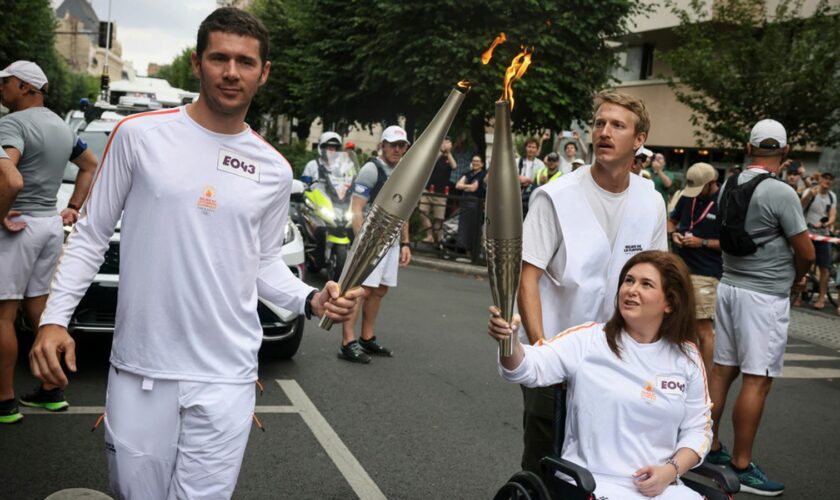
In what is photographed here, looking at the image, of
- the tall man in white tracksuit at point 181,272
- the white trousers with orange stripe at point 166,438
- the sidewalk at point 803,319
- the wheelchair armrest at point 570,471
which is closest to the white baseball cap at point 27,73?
the tall man in white tracksuit at point 181,272

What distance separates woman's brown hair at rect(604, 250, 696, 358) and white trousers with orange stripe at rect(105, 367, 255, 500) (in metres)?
1.59

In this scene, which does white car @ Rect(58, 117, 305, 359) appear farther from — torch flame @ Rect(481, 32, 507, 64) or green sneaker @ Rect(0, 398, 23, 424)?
torch flame @ Rect(481, 32, 507, 64)

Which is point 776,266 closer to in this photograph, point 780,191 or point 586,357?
point 780,191

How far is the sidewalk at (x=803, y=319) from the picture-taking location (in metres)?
11.5

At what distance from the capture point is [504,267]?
264cm

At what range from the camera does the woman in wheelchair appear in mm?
3250

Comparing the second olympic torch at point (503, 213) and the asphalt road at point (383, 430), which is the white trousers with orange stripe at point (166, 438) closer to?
the second olympic torch at point (503, 213)

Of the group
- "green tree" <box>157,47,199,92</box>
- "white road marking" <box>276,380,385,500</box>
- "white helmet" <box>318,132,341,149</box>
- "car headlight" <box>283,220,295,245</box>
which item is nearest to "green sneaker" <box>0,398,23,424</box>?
"white road marking" <box>276,380,385,500</box>

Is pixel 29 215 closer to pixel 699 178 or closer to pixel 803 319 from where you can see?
pixel 699 178

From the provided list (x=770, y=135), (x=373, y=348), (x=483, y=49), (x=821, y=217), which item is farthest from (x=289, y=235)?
(x=483, y=49)

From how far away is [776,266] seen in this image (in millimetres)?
5270

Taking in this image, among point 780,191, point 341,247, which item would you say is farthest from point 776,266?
point 341,247

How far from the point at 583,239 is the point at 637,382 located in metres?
0.61

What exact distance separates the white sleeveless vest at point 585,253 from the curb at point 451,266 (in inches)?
435
